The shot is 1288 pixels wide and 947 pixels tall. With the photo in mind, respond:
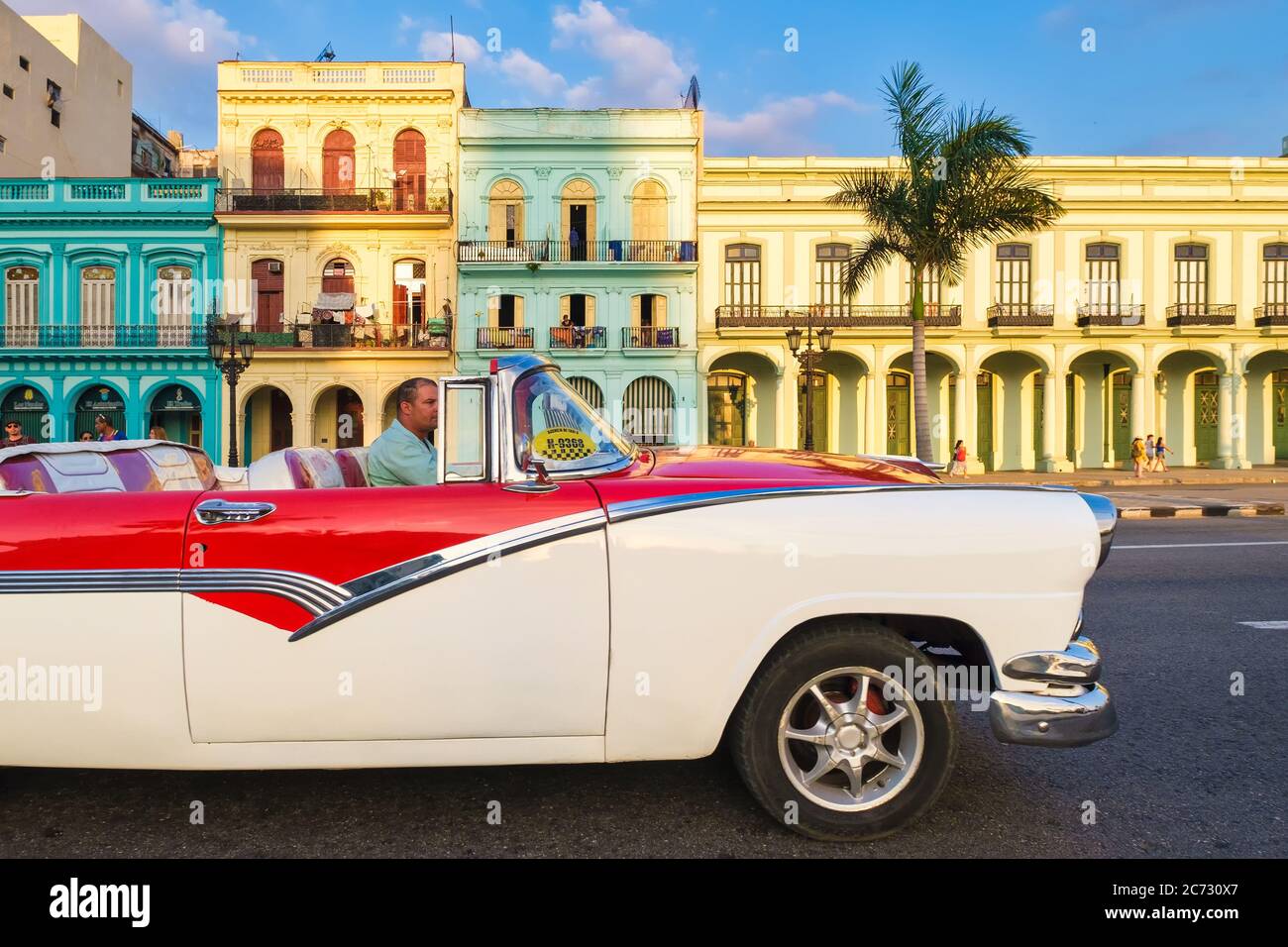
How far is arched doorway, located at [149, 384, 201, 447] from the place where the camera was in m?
26.7

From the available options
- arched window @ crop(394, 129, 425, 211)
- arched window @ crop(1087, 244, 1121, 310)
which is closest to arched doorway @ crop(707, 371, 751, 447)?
arched window @ crop(394, 129, 425, 211)

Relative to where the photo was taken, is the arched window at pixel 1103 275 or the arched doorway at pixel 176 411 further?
the arched window at pixel 1103 275

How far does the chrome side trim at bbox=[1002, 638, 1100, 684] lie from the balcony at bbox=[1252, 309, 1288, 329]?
33095 millimetres

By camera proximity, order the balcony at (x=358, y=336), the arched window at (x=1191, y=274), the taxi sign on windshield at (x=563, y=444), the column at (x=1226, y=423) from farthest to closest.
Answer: the column at (x=1226, y=423) → the arched window at (x=1191, y=274) → the balcony at (x=358, y=336) → the taxi sign on windshield at (x=563, y=444)

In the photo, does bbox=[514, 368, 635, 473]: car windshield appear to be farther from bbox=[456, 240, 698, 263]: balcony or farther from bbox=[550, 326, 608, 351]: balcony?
bbox=[456, 240, 698, 263]: balcony

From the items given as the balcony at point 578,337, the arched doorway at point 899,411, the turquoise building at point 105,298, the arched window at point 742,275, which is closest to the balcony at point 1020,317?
the arched doorway at point 899,411

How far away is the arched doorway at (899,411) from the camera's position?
29.5 m

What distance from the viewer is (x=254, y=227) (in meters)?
26.6

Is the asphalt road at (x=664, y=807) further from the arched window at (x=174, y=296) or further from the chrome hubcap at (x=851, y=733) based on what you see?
the arched window at (x=174, y=296)

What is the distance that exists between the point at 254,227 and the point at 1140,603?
27451 mm

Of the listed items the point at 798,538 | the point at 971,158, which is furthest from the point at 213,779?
the point at 971,158

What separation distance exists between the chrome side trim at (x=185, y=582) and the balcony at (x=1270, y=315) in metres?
34.6

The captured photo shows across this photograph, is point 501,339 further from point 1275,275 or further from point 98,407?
point 1275,275
